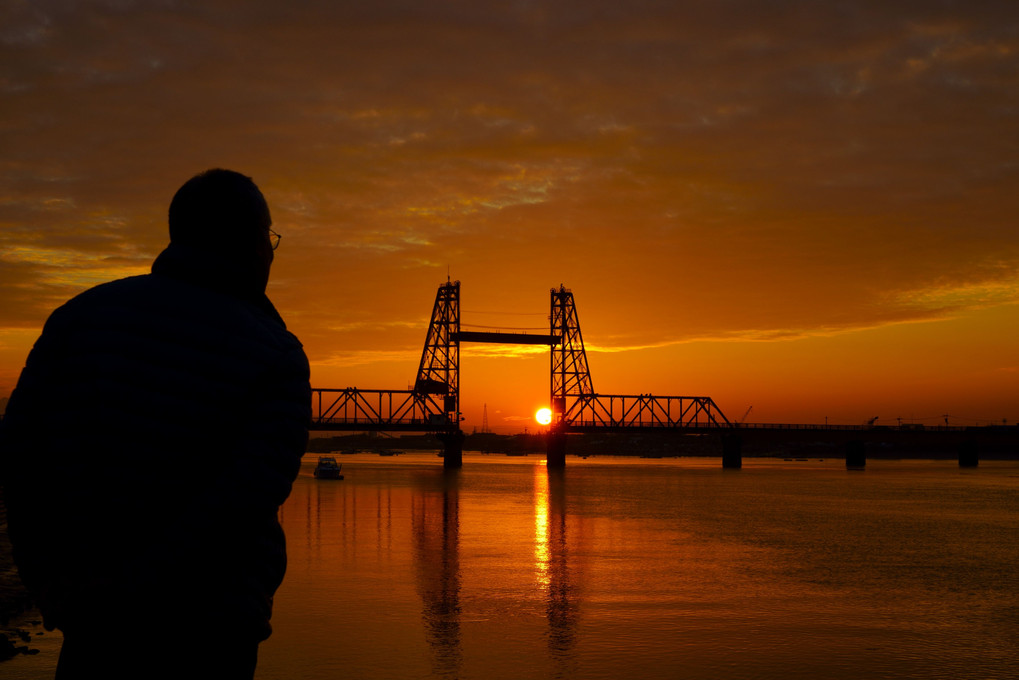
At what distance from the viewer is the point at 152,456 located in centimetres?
247

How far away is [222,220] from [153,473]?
2.67 ft

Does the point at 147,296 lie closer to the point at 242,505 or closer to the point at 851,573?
the point at 242,505

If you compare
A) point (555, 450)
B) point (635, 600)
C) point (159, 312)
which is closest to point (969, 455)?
point (555, 450)

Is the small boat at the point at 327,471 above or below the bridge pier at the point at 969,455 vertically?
above

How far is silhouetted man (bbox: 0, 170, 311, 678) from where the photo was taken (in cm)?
248

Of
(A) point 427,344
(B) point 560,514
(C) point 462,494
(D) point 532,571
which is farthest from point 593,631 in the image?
(A) point 427,344

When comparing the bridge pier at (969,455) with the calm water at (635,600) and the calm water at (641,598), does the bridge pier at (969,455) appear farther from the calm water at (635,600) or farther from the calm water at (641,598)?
the calm water at (635,600)

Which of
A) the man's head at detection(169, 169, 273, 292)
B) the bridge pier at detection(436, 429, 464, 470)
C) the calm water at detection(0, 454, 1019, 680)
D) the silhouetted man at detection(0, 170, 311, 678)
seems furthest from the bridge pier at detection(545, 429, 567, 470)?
the silhouetted man at detection(0, 170, 311, 678)

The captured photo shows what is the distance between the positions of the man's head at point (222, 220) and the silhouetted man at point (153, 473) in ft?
0.66

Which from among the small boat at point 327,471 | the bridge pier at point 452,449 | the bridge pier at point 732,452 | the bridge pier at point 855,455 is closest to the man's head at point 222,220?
the small boat at point 327,471

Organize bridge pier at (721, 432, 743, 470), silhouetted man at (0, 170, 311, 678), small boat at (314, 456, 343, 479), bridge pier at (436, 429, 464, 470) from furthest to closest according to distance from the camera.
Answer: bridge pier at (721, 432, 743, 470) → bridge pier at (436, 429, 464, 470) → small boat at (314, 456, 343, 479) → silhouetted man at (0, 170, 311, 678)

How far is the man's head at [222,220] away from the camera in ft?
9.29

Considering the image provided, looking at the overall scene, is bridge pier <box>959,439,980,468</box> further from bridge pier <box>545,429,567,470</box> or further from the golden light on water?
the golden light on water

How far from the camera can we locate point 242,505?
2.52 m
